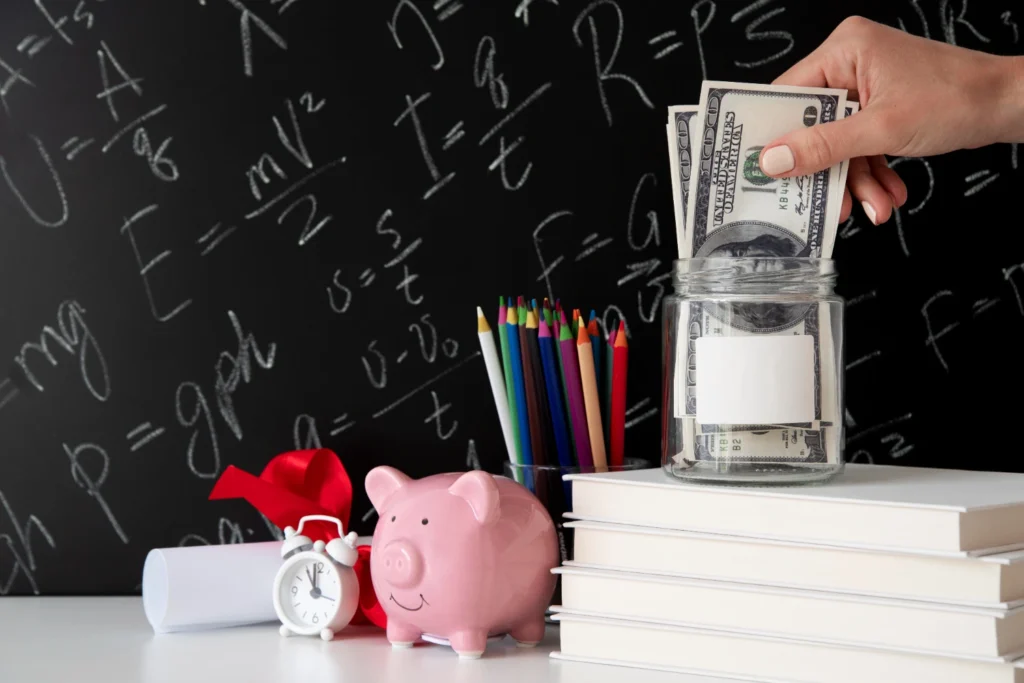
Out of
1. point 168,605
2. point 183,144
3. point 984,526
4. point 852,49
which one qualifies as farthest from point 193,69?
point 984,526

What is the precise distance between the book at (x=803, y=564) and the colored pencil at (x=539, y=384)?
202mm

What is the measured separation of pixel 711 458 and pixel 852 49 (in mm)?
411

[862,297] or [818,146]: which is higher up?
[818,146]

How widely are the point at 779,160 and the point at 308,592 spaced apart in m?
0.59

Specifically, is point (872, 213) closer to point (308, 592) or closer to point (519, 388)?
point (519, 388)

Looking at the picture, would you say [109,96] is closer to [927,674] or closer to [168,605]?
[168,605]

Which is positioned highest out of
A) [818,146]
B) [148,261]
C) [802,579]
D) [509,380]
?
[818,146]

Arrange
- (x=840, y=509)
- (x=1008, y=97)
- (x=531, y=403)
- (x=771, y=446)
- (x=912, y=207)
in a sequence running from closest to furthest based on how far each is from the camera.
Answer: (x=840, y=509)
(x=771, y=446)
(x=1008, y=97)
(x=531, y=403)
(x=912, y=207)

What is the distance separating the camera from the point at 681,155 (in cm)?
105

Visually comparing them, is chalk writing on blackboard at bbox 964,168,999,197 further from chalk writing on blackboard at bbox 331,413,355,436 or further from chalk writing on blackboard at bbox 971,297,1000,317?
chalk writing on blackboard at bbox 331,413,355,436

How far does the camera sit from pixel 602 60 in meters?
1.29

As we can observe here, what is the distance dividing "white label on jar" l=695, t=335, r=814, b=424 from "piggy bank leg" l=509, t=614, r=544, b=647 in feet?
0.82

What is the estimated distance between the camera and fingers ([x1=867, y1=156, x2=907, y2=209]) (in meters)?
1.12

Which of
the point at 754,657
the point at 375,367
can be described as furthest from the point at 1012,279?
the point at 375,367
